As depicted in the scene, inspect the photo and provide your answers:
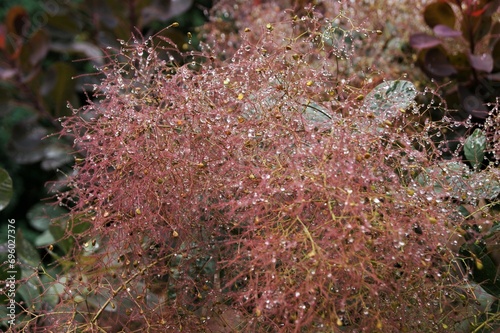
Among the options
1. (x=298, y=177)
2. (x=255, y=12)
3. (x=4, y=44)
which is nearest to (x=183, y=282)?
(x=298, y=177)

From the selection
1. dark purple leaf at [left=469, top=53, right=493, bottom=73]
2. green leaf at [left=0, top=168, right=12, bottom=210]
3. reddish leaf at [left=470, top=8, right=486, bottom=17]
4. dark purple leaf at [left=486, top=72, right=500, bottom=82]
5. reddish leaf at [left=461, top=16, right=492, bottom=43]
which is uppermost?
reddish leaf at [left=470, top=8, right=486, bottom=17]

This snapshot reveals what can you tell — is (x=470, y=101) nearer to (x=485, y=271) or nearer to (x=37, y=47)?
(x=485, y=271)

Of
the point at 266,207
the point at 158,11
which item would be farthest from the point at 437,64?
the point at 158,11

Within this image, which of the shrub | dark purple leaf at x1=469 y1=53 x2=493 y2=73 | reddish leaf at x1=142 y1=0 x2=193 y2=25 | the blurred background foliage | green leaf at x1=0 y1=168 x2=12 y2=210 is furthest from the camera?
reddish leaf at x1=142 y1=0 x2=193 y2=25

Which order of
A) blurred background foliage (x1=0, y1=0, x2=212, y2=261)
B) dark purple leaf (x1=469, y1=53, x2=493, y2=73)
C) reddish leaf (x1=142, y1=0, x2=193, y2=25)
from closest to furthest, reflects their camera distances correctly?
dark purple leaf (x1=469, y1=53, x2=493, y2=73), blurred background foliage (x1=0, y1=0, x2=212, y2=261), reddish leaf (x1=142, y1=0, x2=193, y2=25)

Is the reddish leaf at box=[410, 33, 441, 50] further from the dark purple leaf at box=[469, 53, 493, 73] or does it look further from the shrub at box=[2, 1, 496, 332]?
the shrub at box=[2, 1, 496, 332]

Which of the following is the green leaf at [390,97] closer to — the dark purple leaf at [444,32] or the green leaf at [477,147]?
the green leaf at [477,147]

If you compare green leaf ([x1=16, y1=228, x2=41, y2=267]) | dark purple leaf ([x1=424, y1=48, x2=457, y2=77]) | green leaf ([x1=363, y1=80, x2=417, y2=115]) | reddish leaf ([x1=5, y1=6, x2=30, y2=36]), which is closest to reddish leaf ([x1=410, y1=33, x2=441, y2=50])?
dark purple leaf ([x1=424, y1=48, x2=457, y2=77])
